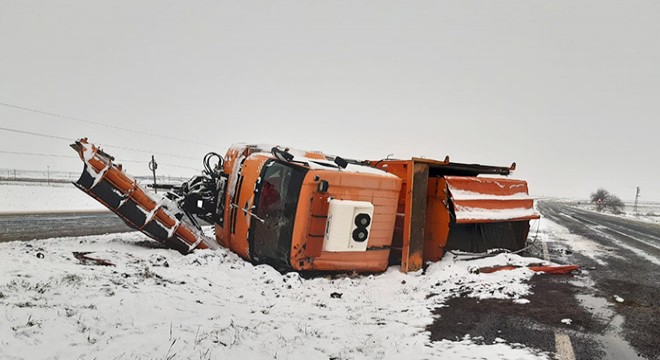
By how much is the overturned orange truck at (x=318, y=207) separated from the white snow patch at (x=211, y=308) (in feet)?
1.37

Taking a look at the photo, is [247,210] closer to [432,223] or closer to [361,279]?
[361,279]

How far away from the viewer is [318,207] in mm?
5973

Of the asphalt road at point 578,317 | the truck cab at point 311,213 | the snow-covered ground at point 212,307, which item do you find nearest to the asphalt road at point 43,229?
the snow-covered ground at point 212,307

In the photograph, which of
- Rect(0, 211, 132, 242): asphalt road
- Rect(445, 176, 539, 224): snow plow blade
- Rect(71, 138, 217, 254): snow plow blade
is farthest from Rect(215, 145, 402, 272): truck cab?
Rect(0, 211, 132, 242): asphalt road

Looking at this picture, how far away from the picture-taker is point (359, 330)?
13.3 feet

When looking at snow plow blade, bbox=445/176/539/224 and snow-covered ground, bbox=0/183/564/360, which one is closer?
snow-covered ground, bbox=0/183/564/360

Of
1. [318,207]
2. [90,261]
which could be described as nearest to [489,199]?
[318,207]

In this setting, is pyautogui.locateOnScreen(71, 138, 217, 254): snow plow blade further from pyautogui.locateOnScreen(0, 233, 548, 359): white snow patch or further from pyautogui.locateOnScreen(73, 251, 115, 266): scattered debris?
pyautogui.locateOnScreen(73, 251, 115, 266): scattered debris

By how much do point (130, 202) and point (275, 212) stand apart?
2.44 metres

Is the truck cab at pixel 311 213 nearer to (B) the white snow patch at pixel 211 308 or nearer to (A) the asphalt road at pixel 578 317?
(B) the white snow patch at pixel 211 308

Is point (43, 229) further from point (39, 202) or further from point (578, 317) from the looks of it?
point (39, 202)

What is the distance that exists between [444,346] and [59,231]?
9.87m

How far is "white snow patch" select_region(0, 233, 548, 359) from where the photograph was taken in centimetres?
300

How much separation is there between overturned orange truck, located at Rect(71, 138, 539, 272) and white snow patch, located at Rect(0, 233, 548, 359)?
42cm
